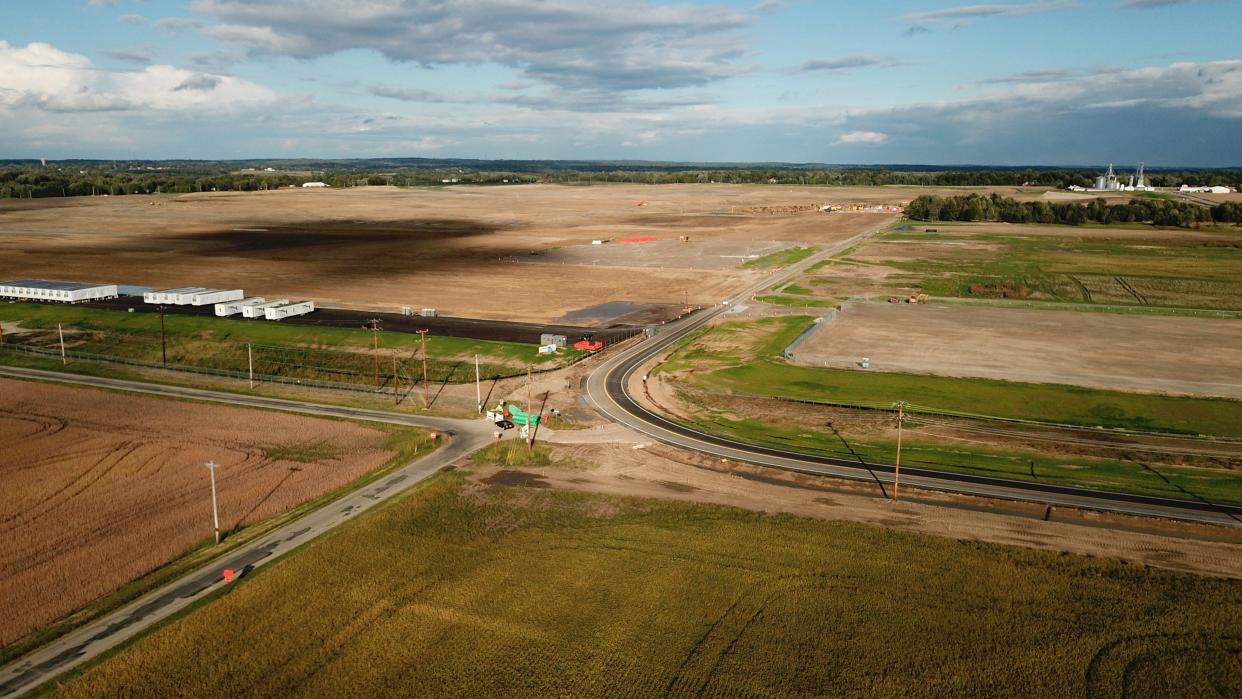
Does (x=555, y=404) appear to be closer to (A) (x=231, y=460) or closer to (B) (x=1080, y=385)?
(A) (x=231, y=460)

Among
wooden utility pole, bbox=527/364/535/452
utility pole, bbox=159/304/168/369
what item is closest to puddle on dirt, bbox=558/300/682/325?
wooden utility pole, bbox=527/364/535/452

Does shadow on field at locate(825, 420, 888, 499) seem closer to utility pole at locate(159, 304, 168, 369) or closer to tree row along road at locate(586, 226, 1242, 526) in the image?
tree row along road at locate(586, 226, 1242, 526)

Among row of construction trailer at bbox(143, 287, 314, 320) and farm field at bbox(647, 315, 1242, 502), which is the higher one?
row of construction trailer at bbox(143, 287, 314, 320)

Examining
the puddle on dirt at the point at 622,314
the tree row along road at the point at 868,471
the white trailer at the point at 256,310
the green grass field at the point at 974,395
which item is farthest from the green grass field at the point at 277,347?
the green grass field at the point at 974,395

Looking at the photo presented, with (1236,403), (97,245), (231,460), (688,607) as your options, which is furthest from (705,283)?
(97,245)

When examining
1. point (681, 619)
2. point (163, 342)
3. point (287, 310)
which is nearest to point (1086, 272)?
point (681, 619)

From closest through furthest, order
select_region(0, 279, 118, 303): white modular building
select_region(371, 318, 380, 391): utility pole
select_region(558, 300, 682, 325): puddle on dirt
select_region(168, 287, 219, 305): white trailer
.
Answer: select_region(371, 318, 380, 391): utility pole → select_region(558, 300, 682, 325): puddle on dirt → select_region(168, 287, 219, 305): white trailer → select_region(0, 279, 118, 303): white modular building

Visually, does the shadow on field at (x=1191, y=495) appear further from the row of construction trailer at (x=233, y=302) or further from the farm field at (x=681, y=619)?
the row of construction trailer at (x=233, y=302)

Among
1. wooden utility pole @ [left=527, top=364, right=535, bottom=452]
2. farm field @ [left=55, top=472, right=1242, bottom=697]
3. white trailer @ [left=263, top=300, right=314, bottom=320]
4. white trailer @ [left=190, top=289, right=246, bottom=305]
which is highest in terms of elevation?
white trailer @ [left=190, top=289, right=246, bottom=305]
